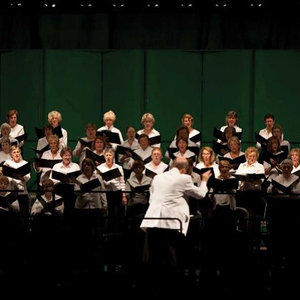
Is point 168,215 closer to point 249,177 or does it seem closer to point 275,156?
point 249,177

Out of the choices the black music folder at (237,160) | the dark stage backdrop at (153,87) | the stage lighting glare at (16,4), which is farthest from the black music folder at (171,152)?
the stage lighting glare at (16,4)

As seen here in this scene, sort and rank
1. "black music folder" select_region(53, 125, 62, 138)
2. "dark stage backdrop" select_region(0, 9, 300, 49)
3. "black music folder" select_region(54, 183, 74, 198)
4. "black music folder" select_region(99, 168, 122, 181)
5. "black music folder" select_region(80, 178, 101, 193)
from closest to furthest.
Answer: "black music folder" select_region(54, 183, 74, 198) < "black music folder" select_region(80, 178, 101, 193) < "black music folder" select_region(99, 168, 122, 181) < "black music folder" select_region(53, 125, 62, 138) < "dark stage backdrop" select_region(0, 9, 300, 49)

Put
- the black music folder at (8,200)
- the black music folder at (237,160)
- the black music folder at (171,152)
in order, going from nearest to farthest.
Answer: the black music folder at (8,200) < the black music folder at (237,160) < the black music folder at (171,152)

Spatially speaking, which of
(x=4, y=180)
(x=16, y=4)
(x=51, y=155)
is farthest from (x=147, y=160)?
(x=16, y=4)

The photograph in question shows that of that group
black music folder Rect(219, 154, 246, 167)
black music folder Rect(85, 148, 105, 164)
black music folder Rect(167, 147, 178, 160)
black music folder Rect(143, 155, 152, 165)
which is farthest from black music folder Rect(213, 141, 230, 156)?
black music folder Rect(85, 148, 105, 164)

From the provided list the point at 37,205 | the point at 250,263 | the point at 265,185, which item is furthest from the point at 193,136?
the point at 250,263

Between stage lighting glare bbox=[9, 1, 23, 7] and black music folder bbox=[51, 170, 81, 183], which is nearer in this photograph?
black music folder bbox=[51, 170, 81, 183]

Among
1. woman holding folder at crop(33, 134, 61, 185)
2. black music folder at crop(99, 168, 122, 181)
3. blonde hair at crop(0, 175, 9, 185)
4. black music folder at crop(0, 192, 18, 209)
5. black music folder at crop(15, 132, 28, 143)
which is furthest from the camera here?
black music folder at crop(15, 132, 28, 143)

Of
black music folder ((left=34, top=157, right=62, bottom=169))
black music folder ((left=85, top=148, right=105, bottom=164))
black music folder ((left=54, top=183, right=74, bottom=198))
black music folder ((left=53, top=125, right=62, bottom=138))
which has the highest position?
black music folder ((left=53, top=125, right=62, bottom=138))

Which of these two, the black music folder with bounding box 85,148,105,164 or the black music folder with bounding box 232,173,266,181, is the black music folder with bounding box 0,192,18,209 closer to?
the black music folder with bounding box 85,148,105,164

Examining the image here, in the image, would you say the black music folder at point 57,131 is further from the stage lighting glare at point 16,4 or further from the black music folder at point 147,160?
the stage lighting glare at point 16,4

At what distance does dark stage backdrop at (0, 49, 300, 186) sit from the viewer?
57.3 ft

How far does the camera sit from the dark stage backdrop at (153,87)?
17.5 metres

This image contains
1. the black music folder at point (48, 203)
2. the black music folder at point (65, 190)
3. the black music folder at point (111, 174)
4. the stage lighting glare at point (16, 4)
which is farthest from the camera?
the stage lighting glare at point (16, 4)
